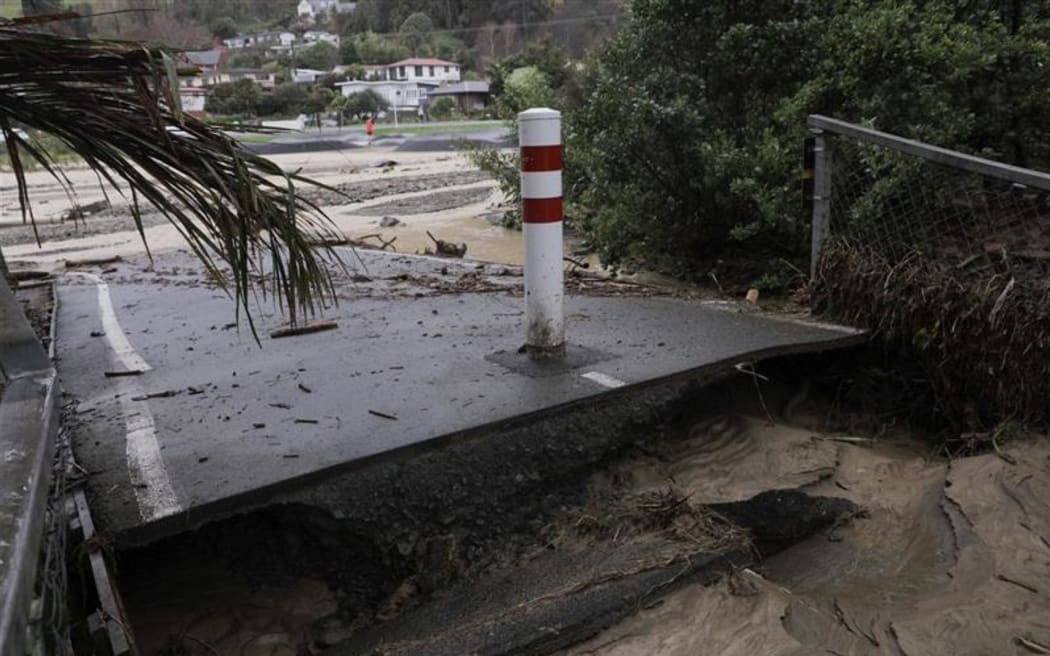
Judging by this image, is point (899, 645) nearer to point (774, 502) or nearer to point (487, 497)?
point (774, 502)

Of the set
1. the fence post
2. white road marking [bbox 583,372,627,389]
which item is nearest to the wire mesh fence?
the fence post

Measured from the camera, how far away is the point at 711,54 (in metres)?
6.73

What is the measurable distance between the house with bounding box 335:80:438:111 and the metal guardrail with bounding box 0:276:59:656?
78988 millimetres

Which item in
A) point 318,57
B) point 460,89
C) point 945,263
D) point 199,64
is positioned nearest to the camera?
point 199,64

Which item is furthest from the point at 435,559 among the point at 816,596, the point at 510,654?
the point at 816,596

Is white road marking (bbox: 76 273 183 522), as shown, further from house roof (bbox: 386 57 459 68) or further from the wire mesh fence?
house roof (bbox: 386 57 459 68)

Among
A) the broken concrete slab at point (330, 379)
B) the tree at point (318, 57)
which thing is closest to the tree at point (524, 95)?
the broken concrete slab at point (330, 379)

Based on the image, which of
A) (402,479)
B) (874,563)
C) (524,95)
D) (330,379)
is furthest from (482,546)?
(524,95)

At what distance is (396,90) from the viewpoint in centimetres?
8400

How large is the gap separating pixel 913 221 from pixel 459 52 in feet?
333

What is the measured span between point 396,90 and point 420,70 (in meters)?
12.5

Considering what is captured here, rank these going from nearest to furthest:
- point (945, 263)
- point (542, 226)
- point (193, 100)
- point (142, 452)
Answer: point (193, 100), point (142, 452), point (542, 226), point (945, 263)

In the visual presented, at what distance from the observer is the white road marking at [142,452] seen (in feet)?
8.79

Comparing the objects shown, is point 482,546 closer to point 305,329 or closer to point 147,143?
point 147,143
